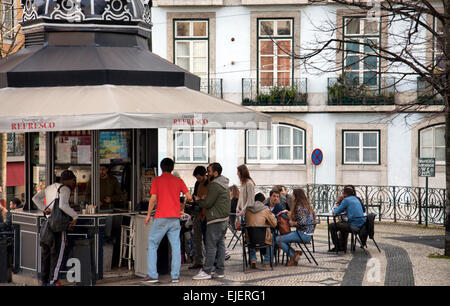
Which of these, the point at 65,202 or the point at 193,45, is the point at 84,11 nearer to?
the point at 65,202

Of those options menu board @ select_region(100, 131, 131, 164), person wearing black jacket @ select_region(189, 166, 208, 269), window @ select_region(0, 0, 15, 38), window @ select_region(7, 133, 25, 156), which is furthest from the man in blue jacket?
window @ select_region(7, 133, 25, 156)

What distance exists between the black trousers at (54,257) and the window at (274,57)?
17.4 metres

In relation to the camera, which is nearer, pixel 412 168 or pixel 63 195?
pixel 63 195

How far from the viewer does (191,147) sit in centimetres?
2788

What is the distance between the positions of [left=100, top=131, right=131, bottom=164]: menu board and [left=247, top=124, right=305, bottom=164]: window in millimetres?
15609

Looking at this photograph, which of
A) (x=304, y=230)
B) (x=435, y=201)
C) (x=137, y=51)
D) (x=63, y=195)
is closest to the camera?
(x=63, y=195)

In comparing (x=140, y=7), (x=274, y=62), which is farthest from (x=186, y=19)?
(x=140, y=7)

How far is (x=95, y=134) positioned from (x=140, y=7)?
2.21 m

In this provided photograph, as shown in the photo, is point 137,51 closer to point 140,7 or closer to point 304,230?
point 140,7

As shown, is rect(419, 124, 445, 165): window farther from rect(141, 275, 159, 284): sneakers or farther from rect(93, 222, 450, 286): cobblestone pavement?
rect(141, 275, 159, 284): sneakers

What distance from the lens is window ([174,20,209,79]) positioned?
27594 millimetres

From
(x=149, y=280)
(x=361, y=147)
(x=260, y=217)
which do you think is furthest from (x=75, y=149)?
(x=361, y=147)

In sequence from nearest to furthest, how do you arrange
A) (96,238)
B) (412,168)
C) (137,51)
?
(96,238), (137,51), (412,168)

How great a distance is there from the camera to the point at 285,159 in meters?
27.6
